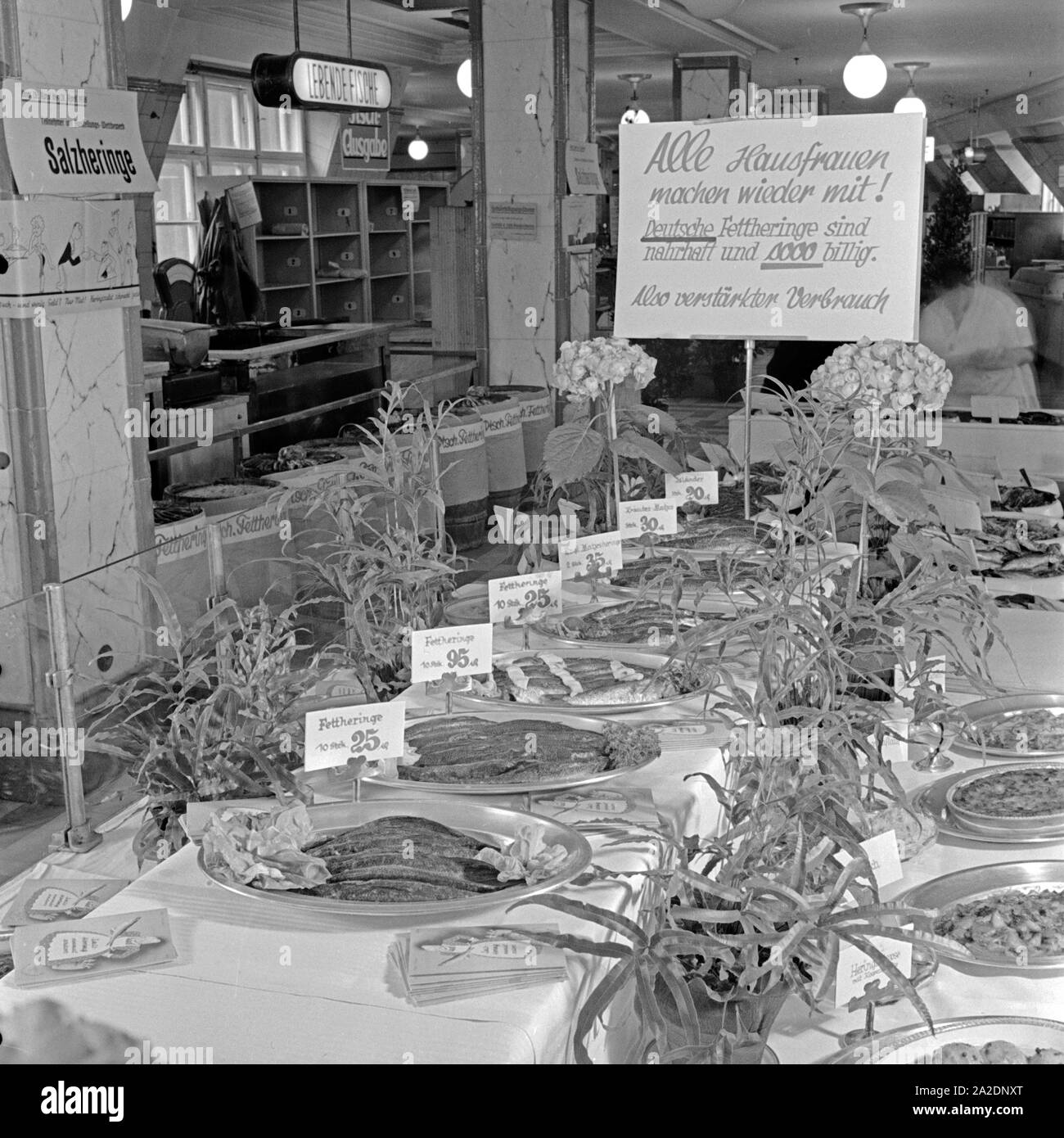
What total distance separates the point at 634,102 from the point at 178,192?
228 inches

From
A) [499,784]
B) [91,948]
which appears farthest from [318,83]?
[91,948]

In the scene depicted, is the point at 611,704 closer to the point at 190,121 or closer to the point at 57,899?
the point at 57,899

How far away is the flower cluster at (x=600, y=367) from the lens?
298cm

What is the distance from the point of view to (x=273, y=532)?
3701 mm

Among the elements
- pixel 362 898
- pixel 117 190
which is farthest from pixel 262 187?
pixel 362 898

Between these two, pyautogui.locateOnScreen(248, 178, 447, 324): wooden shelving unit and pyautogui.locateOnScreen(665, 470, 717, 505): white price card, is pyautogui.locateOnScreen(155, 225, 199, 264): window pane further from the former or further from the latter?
pyautogui.locateOnScreen(665, 470, 717, 505): white price card

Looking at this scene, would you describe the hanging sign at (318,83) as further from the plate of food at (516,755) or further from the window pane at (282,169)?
the window pane at (282,169)

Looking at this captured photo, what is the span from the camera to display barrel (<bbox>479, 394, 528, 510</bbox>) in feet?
22.0

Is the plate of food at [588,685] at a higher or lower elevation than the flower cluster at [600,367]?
lower

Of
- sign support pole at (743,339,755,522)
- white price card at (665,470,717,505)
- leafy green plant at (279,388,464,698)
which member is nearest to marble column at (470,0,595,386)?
sign support pole at (743,339,755,522)

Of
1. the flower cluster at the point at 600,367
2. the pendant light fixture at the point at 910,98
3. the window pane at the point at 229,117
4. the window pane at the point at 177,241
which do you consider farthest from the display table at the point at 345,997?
the window pane at the point at 229,117

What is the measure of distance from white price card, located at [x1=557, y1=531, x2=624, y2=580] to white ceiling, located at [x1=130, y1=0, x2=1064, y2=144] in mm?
4763

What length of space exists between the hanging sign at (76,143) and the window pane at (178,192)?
6147 millimetres
